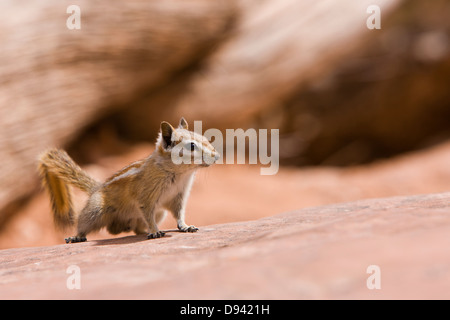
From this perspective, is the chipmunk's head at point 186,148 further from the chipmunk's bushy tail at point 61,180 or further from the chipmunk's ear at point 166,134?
the chipmunk's bushy tail at point 61,180

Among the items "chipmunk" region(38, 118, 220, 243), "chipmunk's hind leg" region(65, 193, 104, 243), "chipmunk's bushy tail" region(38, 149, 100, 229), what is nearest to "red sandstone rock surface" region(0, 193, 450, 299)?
"chipmunk" region(38, 118, 220, 243)

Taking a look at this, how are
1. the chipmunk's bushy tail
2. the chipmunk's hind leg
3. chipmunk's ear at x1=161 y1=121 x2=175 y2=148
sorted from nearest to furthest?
chipmunk's ear at x1=161 y1=121 x2=175 y2=148, the chipmunk's hind leg, the chipmunk's bushy tail

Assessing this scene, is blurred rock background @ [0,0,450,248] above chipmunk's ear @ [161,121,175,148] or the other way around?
above

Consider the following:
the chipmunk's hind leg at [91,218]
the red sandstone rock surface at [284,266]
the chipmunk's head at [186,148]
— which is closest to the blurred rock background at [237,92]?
the chipmunk's hind leg at [91,218]

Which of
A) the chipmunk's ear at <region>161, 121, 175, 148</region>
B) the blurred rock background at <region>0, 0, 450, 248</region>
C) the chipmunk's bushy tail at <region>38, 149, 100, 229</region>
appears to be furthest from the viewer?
the blurred rock background at <region>0, 0, 450, 248</region>

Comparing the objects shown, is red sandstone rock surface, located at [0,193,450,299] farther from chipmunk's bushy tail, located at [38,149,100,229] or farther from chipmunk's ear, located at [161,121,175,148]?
chipmunk's bushy tail, located at [38,149,100,229]

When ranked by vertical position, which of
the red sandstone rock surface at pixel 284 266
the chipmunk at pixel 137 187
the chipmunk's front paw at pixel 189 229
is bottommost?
the red sandstone rock surface at pixel 284 266

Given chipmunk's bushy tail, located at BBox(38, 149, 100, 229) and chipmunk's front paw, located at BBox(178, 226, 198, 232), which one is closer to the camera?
chipmunk's front paw, located at BBox(178, 226, 198, 232)

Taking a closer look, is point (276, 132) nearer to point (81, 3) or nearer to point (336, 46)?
point (336, 46)

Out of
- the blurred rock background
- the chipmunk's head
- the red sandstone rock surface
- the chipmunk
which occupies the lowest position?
the red sandstone rock surface

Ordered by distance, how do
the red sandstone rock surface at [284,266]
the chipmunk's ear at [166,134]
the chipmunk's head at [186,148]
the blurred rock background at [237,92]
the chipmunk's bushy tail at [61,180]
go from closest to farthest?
the red sandstone rock surface at [284,266], the chipmunk's head at [186,148], the chipmunk's ear at [166,134], the chipmunk's bushy tail at [61,180], the blurred rock background at [237,92]
